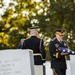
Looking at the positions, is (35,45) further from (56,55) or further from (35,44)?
(56,55)

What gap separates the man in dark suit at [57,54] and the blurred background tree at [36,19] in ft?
56.4

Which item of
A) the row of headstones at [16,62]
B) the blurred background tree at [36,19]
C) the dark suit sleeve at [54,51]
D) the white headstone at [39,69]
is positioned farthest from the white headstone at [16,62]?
the blurred background tree at [36,19]

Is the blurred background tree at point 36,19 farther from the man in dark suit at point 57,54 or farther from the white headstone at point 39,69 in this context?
the man in dark suit at point 57,54

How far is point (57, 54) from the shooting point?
327 inches

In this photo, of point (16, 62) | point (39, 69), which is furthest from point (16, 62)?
point (39, 69)

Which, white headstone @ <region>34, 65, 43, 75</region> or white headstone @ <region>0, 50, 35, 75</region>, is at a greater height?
white headstone @ <region>0, 50, 35, 75</region>

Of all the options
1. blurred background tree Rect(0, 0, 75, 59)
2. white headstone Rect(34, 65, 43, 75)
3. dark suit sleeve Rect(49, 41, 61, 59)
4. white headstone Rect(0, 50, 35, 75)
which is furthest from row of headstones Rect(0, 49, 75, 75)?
blurred background tree Rect(0, 0, 75, 59)

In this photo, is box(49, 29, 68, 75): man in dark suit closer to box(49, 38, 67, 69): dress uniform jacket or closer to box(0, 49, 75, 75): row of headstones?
box(49, 38, 67, 69): dress uniform jacket

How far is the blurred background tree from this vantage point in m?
26.0

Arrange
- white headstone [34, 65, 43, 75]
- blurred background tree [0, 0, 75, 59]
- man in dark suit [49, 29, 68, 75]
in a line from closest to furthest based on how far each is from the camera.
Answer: man in dark suit [49, 29, 68, 75]
white headstone [34, 65, 43, 75]
blurred background tree [0, 0, 75, 59]

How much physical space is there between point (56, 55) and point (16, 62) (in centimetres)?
160

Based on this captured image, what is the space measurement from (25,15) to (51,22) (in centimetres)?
428

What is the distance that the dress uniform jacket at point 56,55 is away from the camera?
27.3ft

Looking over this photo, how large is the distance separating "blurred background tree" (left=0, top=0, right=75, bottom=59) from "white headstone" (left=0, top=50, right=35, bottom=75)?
61.7 feet
